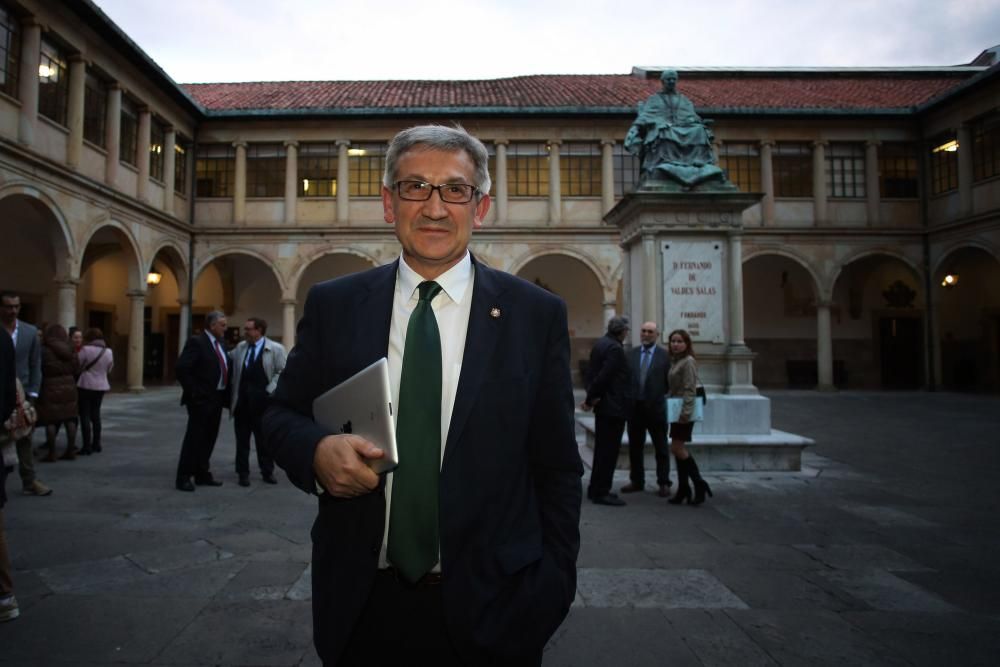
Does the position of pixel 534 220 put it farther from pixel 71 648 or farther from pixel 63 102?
pixel 71 648

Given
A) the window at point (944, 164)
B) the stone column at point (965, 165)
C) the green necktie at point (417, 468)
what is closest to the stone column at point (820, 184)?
the window at point (944, 164)

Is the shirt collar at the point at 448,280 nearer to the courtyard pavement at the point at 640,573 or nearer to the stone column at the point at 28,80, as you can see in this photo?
the courtyard pavement at the point at 640,573

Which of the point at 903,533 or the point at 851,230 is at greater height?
the point at 851,230

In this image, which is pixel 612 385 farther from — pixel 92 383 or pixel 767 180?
pixel 767 180

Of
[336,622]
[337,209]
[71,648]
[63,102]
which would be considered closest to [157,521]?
[71,648]

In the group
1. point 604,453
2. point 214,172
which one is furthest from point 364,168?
point 604,453

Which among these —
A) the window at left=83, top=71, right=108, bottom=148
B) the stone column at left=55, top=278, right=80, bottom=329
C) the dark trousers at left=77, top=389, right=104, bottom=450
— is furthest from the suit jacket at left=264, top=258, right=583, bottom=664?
the window at left=83, top=71, right=108, bottom=148

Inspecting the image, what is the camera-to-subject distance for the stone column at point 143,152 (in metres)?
18.2

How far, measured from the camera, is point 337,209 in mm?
21516

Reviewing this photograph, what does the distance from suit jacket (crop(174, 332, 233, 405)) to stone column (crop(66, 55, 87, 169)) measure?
12.1m

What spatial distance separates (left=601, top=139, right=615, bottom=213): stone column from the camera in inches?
841

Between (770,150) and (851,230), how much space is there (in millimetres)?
4035

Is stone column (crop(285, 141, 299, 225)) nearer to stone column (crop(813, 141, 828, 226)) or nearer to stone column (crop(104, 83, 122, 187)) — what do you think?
stone column (crop(104, 83, 122, 187))

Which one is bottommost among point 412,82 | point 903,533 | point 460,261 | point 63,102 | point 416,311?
point 903,533
